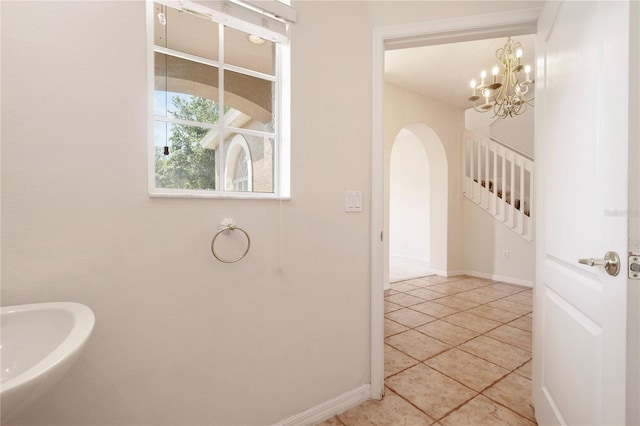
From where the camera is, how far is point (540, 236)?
4.51ft

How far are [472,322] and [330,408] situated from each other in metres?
1.84

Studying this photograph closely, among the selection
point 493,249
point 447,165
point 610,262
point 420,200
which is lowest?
point 493,249

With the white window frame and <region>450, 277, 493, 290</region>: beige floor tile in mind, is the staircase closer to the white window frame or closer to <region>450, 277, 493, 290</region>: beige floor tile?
<region>450, 277, 493, 290</region>: beige floor tile

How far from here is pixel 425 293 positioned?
3.56m

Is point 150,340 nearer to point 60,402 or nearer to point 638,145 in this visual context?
point 60,402

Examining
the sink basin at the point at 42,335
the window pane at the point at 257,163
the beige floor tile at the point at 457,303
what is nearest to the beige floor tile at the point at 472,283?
the beige floor tile at the point at 457,303

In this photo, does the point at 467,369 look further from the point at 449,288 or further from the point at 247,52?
the point at 247,52

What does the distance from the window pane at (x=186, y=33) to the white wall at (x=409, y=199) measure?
471 centimetres

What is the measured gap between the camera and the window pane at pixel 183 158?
1132 millimetres

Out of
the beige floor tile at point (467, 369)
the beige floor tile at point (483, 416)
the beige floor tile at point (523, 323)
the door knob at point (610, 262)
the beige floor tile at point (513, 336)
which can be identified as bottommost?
the beige floor tile at point (483, 416)

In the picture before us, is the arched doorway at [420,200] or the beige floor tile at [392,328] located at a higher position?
the arched doorway at [420,200]

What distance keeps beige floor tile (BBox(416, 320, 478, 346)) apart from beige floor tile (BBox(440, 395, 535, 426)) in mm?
720

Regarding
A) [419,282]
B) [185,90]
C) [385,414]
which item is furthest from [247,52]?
[419,282]

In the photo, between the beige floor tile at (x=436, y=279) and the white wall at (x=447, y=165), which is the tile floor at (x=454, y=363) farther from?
the white wall at (x=447, y=165)
